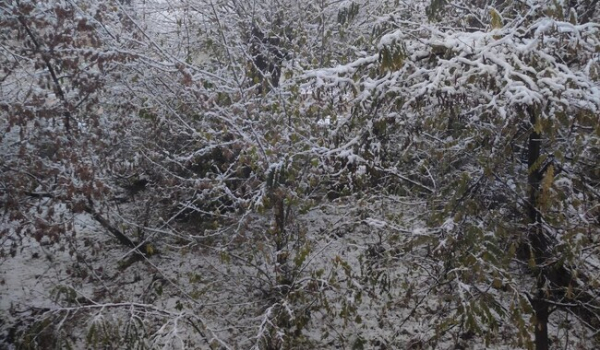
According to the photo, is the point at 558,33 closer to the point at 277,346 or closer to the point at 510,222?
the point at 510,222

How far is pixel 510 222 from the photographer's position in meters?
4.04

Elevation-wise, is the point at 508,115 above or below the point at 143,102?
above

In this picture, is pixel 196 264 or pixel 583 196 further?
pixel 196 264

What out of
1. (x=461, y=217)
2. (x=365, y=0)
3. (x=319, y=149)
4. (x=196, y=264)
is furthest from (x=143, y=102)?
(x=461, y=217)

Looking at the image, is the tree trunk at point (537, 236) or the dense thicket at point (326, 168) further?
the tree trunk at point (537, 236)

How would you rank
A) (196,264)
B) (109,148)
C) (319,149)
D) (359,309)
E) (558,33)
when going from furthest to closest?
(196,264) < (109,148) < (359,309) < (319,149) < (558,33)

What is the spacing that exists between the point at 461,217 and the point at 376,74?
4.43ft

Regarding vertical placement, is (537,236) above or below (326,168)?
below

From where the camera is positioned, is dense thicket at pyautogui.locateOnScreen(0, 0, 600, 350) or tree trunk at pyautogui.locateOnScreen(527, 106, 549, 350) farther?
tree trunk at pyautogui.locateOnScreen(527, 106, 549, 350)

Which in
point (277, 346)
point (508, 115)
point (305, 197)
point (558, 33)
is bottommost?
point (277, 346)

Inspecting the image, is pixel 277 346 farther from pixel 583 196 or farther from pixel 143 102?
pixel 143 102

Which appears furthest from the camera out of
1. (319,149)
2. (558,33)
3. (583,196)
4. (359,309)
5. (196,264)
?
(196,264)

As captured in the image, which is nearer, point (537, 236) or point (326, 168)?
point (537, 236)

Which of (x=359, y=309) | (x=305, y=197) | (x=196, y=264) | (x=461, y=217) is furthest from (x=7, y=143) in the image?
(x=461, y=217)
